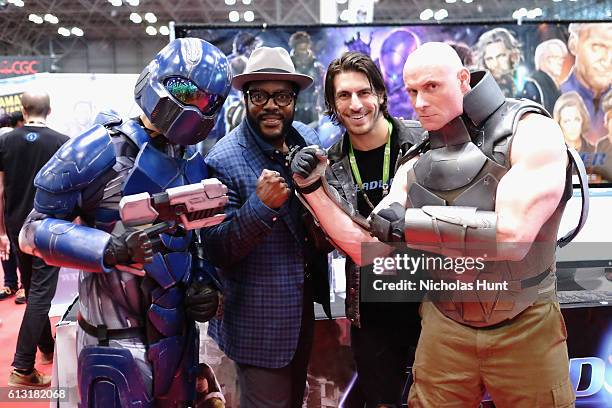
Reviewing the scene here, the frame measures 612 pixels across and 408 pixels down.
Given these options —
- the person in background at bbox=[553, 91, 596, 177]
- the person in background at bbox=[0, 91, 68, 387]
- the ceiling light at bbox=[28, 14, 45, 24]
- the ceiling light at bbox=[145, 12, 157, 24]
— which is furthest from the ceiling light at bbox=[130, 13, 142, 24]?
the person in background at bbox=[553, 91, 596, 177]

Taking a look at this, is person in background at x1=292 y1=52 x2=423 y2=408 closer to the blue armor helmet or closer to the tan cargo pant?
the tan cargo pant

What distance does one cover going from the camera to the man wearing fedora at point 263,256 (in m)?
1.73

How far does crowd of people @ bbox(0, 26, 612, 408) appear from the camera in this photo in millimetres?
1327

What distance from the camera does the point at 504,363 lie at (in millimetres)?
1374

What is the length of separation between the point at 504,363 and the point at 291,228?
0.79 meters

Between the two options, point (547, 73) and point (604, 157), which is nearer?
point (547, 73)

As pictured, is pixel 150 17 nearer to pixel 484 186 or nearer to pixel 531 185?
pixel 484 186

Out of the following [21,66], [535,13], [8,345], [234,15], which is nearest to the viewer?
[8,345]

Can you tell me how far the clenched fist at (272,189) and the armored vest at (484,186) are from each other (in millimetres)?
415

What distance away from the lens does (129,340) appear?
150 cm

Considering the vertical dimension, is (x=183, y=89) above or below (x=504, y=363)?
above

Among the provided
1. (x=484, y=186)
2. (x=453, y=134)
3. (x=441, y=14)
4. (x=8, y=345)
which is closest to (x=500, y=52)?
(x=453, y=134)

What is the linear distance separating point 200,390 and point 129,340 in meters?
0.52

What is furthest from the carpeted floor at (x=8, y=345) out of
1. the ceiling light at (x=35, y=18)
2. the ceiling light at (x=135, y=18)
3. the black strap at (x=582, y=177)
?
the ceiling light at (x=35, y=18)
